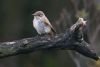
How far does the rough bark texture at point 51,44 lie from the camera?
967 centimetres

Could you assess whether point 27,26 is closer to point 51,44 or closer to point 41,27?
point 41,27

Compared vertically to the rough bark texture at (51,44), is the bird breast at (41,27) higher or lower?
higher


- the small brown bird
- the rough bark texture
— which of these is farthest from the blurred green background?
the rough bark texture

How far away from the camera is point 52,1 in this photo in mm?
17812

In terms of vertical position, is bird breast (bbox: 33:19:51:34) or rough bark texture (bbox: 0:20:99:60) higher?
bird breast (bbox: 33:19:51:34)

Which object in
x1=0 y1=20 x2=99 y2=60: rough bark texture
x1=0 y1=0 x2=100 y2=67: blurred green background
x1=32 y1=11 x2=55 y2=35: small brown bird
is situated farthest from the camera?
x1=0 y1=0 x2=100 y2=67: blurred green background

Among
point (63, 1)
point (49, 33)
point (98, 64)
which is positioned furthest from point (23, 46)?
point (63, 1)

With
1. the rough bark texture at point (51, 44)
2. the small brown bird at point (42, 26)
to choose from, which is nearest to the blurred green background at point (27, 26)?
the small brown bird at point (42, 26)

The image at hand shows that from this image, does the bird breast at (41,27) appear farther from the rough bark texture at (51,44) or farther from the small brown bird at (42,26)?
the rough bark texture at (51,44)

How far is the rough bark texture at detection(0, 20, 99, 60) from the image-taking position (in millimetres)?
9672

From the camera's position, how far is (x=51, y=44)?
31.9 feet

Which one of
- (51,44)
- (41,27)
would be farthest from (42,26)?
(51,44)

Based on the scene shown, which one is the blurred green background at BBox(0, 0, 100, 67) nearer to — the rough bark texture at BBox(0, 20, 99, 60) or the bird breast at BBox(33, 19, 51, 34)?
the bird breast at BBox(33, 19, 51, 34)

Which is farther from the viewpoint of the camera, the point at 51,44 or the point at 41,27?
the point at 41,27
